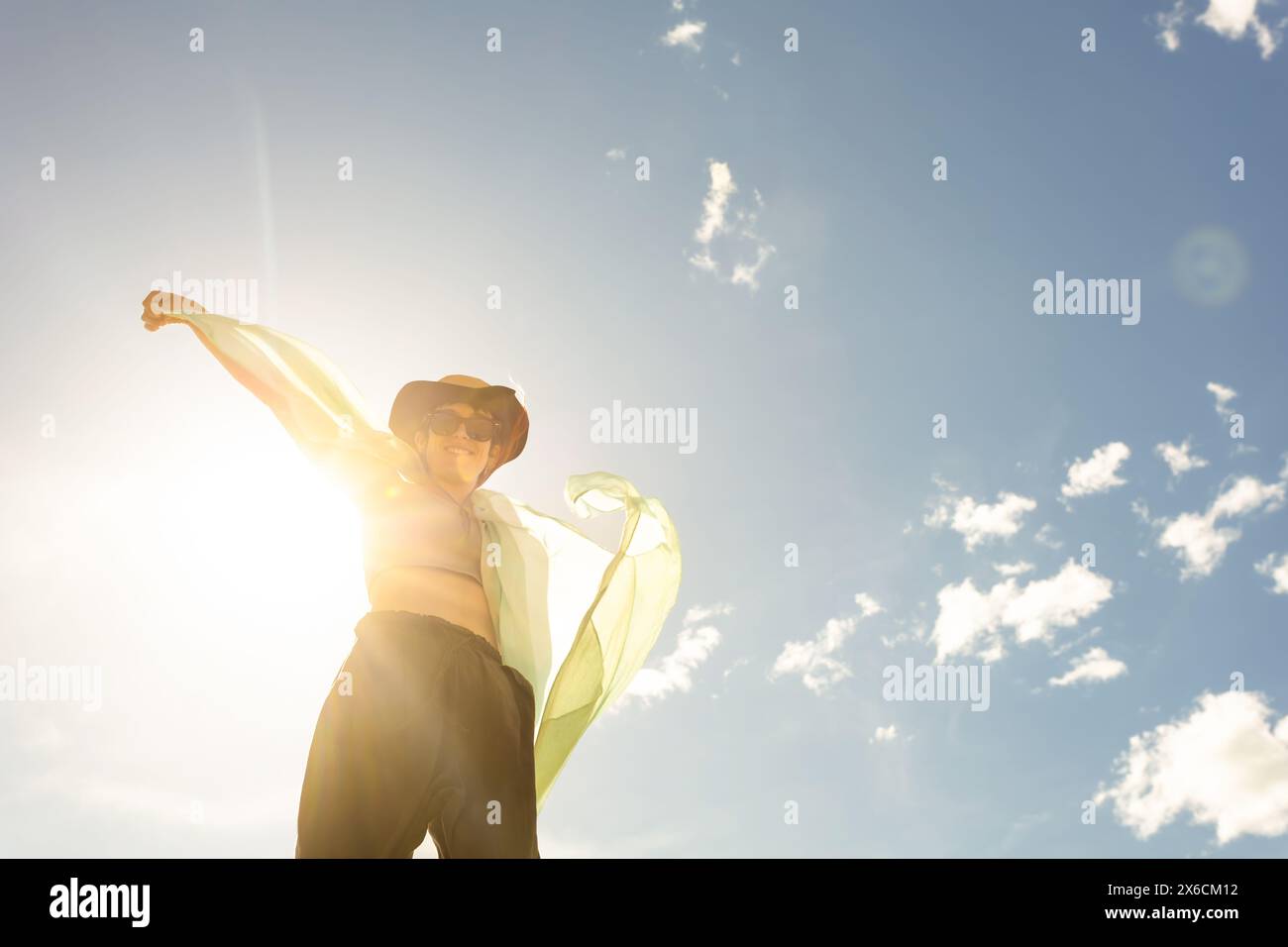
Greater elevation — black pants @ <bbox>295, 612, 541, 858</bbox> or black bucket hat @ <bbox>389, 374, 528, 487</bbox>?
black bucket hat @ <bbox>389, 374, 528, 487</bbox>

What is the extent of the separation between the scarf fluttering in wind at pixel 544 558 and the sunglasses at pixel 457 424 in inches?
7.7

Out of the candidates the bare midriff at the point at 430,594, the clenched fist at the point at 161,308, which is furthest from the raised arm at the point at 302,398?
the bare midriff at the point at 430,594

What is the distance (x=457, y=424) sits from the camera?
4512mm

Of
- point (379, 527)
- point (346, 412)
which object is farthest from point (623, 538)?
point (346, 412)

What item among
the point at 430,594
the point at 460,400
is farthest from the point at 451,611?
the point at 460,400

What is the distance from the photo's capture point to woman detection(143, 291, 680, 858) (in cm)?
344

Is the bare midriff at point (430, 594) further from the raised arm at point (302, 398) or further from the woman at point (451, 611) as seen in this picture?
the raised arm at point (302, 398)

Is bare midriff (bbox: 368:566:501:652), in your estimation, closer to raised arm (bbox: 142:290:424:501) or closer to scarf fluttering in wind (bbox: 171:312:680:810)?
scarf fluttering in wind (bbox: 171:312:680:810)

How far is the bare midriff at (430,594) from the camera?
392 centimetres

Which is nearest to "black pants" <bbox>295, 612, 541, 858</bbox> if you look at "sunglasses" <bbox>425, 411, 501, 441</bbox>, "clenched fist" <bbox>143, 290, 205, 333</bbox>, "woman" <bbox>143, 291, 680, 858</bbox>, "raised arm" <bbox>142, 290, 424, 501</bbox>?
"woman" <bbox>143, 291, 680, 858</bbox>

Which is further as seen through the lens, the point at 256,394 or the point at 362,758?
the point at 256,394
